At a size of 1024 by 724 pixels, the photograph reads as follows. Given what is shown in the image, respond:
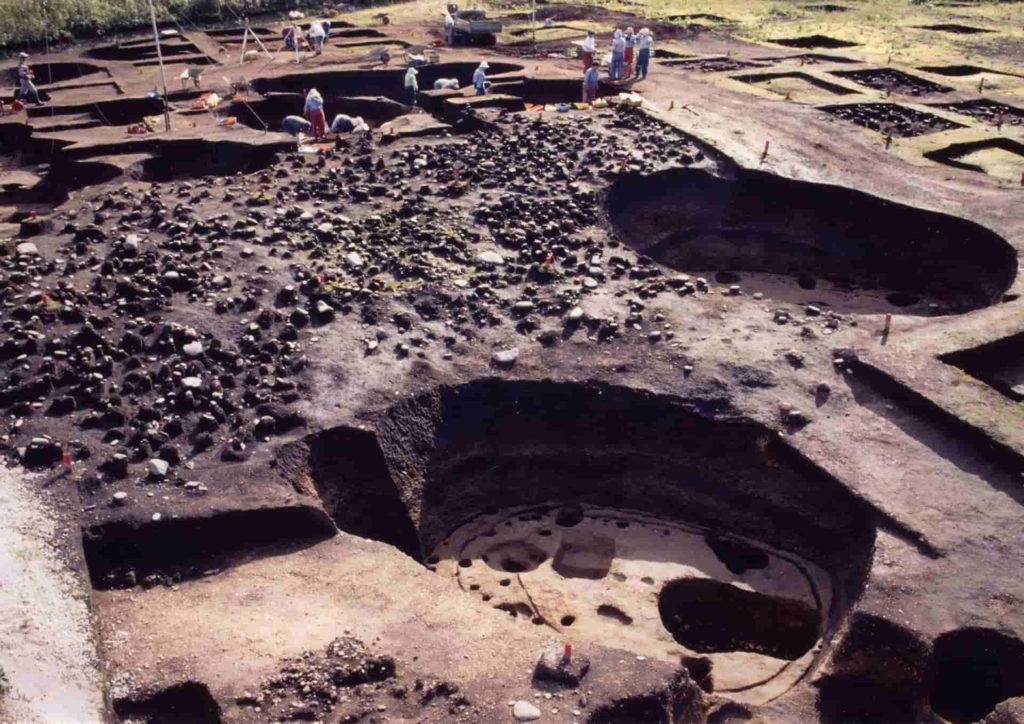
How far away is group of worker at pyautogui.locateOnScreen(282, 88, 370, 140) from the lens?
1543 cm

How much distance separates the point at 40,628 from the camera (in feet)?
19.7

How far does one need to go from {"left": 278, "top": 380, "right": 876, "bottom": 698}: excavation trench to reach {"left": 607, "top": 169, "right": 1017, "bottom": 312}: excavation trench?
4712 millimetres

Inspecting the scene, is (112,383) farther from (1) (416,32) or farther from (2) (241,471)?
(1) (416,32)

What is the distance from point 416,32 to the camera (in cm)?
2477

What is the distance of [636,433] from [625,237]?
473 cm

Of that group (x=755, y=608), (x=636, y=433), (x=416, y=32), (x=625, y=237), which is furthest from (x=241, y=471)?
(x=416, y=32)

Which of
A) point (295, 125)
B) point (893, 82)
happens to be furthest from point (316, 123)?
point (893, 82)

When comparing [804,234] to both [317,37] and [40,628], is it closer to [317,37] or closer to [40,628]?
[40,628]

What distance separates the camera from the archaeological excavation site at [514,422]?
20.6 ft

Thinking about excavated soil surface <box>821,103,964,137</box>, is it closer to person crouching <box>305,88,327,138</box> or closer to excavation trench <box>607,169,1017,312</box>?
excavation trench <box>607,169,1017,312</box>

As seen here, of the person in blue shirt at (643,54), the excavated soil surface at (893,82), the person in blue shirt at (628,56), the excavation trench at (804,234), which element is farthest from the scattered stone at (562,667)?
the excavated soil surface at (893,82)

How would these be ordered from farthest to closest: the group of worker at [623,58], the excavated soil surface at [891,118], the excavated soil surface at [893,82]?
the excavated soil surface at [893,82], the group of worker at [623,58], the excavated soil surface at [891,118]

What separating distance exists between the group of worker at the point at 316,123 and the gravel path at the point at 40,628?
9641 mm

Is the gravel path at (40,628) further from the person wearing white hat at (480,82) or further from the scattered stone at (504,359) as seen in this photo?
the person wearing white hat at (480,82)
